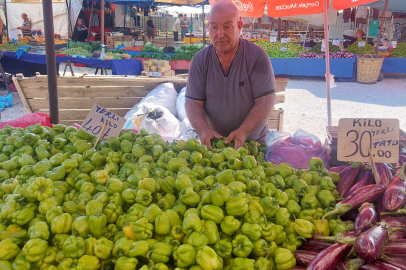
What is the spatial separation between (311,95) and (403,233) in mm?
8462

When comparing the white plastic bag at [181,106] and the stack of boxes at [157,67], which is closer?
the white plastic bag at [181,106]

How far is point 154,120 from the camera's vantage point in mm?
4477

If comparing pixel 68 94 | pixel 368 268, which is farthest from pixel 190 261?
pixel 68 94

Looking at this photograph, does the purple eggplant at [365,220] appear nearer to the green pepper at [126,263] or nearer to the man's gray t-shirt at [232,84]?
the green pepper at [126,263]

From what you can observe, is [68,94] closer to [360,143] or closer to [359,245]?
[360,143]

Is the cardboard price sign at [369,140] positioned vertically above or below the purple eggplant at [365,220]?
above

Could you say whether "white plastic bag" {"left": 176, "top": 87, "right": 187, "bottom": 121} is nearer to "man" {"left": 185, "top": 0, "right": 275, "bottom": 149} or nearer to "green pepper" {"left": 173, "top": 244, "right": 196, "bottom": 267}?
"man" {"left": 185, "top": 0, "right": 275, "bottom": 149}

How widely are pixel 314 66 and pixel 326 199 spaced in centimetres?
1064

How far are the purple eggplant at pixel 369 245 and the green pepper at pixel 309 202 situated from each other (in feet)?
1.02

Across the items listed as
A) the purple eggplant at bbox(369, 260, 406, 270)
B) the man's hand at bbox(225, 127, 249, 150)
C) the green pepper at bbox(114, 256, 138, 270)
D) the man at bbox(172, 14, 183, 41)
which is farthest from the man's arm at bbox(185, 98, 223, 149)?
the man at bbox(172, 14, 183, 41)

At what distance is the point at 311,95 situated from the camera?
9.45 metres

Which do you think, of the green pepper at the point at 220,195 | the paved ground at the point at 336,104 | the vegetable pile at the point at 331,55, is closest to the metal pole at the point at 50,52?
the green pepper at the point at 220,195

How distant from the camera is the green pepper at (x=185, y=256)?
124 cm

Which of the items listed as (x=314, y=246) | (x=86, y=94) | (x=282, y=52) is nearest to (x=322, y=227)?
(x=314, y=246)
